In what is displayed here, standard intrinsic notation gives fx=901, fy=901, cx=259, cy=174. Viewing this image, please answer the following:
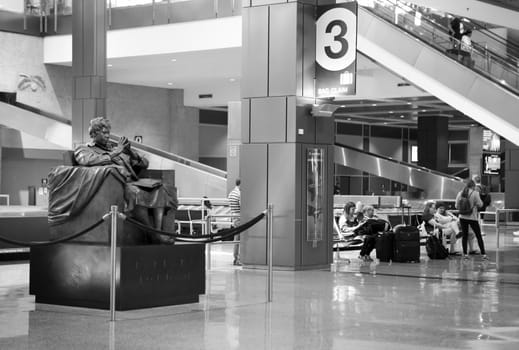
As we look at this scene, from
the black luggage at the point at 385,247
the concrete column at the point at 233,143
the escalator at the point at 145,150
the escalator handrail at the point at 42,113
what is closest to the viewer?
the black luggage at the point at 385,247

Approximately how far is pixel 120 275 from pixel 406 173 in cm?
3041

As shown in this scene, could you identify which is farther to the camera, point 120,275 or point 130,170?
point 130,170

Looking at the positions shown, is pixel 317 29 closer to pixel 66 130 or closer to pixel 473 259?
pixel 473 259

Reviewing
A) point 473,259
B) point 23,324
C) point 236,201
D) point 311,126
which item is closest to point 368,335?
point 23,324

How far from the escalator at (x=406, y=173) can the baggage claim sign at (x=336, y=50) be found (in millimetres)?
23555

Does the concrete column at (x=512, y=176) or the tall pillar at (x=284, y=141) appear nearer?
the tall pillar at (x=284, y=141)

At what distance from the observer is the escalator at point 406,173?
126 feet

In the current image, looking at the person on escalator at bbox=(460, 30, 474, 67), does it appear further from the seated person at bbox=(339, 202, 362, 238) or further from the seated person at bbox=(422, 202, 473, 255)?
the seated person at bbox=(339, 202, 362, 238)

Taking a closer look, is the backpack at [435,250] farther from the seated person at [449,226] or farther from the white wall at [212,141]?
the white wall at [212,141]

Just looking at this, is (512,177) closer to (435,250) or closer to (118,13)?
(118,13)

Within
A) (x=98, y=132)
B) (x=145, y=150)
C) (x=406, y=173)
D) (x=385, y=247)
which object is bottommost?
(x=385, y=247)

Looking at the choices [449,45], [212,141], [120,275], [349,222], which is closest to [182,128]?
[212,141]

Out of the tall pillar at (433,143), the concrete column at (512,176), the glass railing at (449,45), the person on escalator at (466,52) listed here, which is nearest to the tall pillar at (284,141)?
the glass railing at (449,45)

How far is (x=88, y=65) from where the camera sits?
24.7 metres
